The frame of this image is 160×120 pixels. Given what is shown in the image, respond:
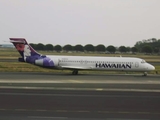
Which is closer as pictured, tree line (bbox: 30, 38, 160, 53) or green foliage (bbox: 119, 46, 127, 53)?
tree line (bbox: 30, 38, 160, 53)

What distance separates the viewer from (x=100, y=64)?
38.8 metres

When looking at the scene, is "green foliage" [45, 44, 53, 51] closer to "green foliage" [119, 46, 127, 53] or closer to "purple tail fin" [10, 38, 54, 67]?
"green foliage" [119, 46, 127, 53]

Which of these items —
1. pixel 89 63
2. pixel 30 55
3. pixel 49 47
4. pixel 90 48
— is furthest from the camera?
pixel 90 48

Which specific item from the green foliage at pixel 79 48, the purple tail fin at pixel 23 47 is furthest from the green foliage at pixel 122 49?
the purple tail fin at pixel 23 47

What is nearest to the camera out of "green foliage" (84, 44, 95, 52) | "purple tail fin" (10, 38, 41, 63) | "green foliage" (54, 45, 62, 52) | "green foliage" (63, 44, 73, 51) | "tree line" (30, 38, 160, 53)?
"purple tail fin" (10, 38, 41, 63)

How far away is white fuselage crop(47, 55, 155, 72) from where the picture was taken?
1528 inches

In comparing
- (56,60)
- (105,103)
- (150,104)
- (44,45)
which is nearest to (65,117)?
(105,103)

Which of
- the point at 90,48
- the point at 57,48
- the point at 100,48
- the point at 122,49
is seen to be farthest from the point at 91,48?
the point at 57,48

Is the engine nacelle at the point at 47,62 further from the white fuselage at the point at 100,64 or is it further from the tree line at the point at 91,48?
the tree line at the point at 91,48

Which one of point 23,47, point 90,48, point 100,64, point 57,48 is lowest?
point 100,64

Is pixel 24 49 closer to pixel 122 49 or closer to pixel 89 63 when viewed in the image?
pixel 89 63

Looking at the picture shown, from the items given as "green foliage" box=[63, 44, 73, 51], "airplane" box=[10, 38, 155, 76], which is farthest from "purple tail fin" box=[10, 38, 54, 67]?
"green foliage" box=[63, 44, 73, 51]

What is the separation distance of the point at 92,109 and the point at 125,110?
150 cm

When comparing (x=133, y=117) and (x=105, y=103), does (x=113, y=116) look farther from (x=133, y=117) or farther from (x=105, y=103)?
(x=105, y=103)
